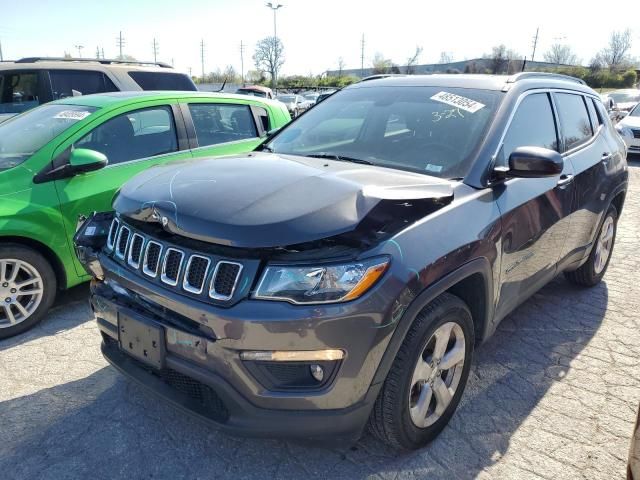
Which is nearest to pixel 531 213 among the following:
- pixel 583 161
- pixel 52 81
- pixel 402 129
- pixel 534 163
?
pixel 534 163

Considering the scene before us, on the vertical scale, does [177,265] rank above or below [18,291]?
above

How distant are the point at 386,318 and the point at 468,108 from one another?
5.14 feet

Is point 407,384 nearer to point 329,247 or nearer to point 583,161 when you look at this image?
point 329,247

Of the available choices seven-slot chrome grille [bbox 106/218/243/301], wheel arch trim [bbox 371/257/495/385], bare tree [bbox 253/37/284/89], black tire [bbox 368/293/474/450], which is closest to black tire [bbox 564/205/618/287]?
wheel arch trim [bbox 371/257/495/385]

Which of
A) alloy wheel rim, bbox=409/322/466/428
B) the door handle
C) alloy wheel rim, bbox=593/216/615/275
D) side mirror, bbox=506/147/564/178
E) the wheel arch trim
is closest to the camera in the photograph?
the wheel arch trim

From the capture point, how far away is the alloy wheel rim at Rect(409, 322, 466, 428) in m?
2.30

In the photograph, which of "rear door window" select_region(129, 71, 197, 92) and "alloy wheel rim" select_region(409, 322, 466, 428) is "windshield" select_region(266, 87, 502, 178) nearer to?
"alloy wheel rim" select_region(409, 322, 466, 428)

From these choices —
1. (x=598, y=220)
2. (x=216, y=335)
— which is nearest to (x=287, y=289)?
(x=216, y=335)

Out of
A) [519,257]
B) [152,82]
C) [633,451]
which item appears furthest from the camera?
[152,82]

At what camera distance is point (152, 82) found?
7699 millimetres

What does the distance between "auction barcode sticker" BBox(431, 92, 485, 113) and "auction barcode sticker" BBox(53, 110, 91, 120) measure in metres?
2.74

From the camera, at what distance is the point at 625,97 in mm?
24312

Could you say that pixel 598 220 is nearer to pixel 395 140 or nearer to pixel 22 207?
pixel 395 140

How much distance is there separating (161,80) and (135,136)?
3.91m
